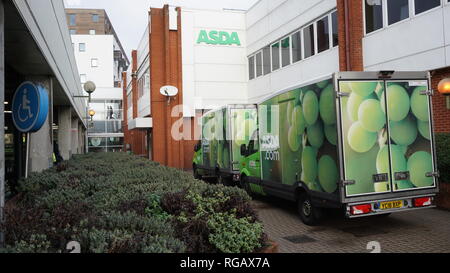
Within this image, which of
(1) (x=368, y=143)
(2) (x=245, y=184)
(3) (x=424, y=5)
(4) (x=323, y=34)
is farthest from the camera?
(4) (x=323, y=34)

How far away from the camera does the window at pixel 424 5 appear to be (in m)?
11.1

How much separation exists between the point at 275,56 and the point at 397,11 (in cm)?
876

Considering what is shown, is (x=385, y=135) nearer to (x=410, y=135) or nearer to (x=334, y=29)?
(x=410, y=135)

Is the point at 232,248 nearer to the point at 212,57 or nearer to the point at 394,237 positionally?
the point at 394,237

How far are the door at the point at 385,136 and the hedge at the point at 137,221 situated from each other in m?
2.98

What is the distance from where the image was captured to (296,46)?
18844 mm

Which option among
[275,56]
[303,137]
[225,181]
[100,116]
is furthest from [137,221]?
[100,116]

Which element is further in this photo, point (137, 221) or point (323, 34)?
point (323, 34)

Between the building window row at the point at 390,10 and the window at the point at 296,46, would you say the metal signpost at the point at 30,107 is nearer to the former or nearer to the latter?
the building window row at the point at 390,10

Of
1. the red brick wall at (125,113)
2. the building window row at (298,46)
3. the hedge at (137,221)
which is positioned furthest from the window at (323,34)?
the red brick wall at (125,113)

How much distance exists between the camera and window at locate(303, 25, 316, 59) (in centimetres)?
1756

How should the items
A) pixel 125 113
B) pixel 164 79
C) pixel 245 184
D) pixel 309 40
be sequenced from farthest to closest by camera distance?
pixel 125 113 < pixel 164 79 < pixel 309 40 < pixel 245 184

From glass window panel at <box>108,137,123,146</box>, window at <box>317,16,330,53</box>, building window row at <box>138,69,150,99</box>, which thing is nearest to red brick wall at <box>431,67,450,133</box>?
window at <box>317,16,330,53</box>

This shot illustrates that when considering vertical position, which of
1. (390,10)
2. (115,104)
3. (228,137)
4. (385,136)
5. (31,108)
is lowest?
(385,136)
